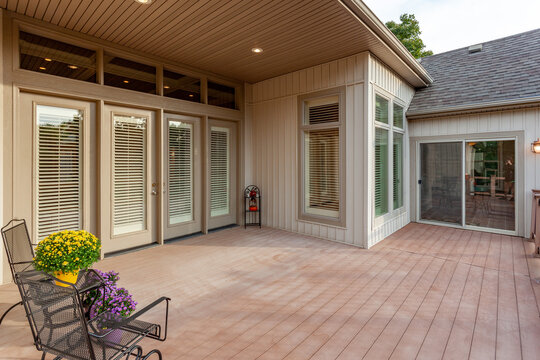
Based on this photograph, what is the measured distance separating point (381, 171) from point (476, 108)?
2.35m

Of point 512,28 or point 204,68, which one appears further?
point 512,28

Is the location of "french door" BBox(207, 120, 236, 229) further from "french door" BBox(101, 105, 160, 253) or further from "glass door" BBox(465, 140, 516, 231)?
"glass door" BBox(465, 140, 516, 231)

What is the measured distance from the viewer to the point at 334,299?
2.92 metres

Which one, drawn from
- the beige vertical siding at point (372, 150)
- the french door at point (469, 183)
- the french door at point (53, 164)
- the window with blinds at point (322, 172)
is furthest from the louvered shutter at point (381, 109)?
the french door at point (53, 164)

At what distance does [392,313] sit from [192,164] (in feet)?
13.3

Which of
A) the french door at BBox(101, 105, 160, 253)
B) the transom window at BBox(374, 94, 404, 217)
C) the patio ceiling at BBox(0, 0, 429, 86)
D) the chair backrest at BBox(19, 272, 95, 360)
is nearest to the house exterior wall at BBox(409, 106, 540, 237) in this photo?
the transom window at BBox(374, 94, 404, 217)

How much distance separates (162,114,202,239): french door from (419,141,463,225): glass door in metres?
5.02

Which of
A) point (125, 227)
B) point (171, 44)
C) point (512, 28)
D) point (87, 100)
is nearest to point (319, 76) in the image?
point (171, 44)

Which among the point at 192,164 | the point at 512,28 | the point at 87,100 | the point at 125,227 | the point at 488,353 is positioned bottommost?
the point at 488,353

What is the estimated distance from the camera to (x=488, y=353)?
2.06m

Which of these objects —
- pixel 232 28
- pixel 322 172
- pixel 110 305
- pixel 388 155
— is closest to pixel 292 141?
pixel 322 172

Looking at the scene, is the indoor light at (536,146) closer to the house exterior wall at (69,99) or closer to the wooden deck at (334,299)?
the wooden deck at (334,299)

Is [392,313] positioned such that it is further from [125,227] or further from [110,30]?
[110,30]

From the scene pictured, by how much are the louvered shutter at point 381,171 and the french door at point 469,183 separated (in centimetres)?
173
